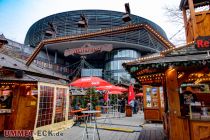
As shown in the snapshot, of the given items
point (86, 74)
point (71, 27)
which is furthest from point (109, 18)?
point (86, 74)

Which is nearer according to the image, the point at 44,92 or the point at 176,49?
the point at 176,49

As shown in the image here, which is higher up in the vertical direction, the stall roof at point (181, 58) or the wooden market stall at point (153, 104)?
the stall roof at point (181, 58)

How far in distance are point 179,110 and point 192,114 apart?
0.40 meters

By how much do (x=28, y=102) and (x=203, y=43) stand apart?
8811mm

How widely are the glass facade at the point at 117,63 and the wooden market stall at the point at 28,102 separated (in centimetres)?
3367

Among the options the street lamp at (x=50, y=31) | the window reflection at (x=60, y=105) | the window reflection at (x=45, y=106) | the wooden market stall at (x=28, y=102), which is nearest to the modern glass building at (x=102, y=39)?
the street lamp at (x=50, y=31)

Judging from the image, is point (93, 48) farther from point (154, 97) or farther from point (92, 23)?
point (92, 23)

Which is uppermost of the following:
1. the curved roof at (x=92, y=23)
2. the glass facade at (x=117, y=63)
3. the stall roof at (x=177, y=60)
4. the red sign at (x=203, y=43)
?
the curved roof at (x=92, y=23)

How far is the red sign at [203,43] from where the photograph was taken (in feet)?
17.4

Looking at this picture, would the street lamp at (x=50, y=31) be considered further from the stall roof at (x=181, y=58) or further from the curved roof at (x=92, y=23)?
the curved roof at (x=92, y=23)

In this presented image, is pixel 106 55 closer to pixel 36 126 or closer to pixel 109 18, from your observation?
pixel 109 18

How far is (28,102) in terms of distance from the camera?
9781 mm

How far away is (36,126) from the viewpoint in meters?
7.94

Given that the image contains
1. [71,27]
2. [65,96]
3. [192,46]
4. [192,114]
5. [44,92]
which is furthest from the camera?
[71,27]
